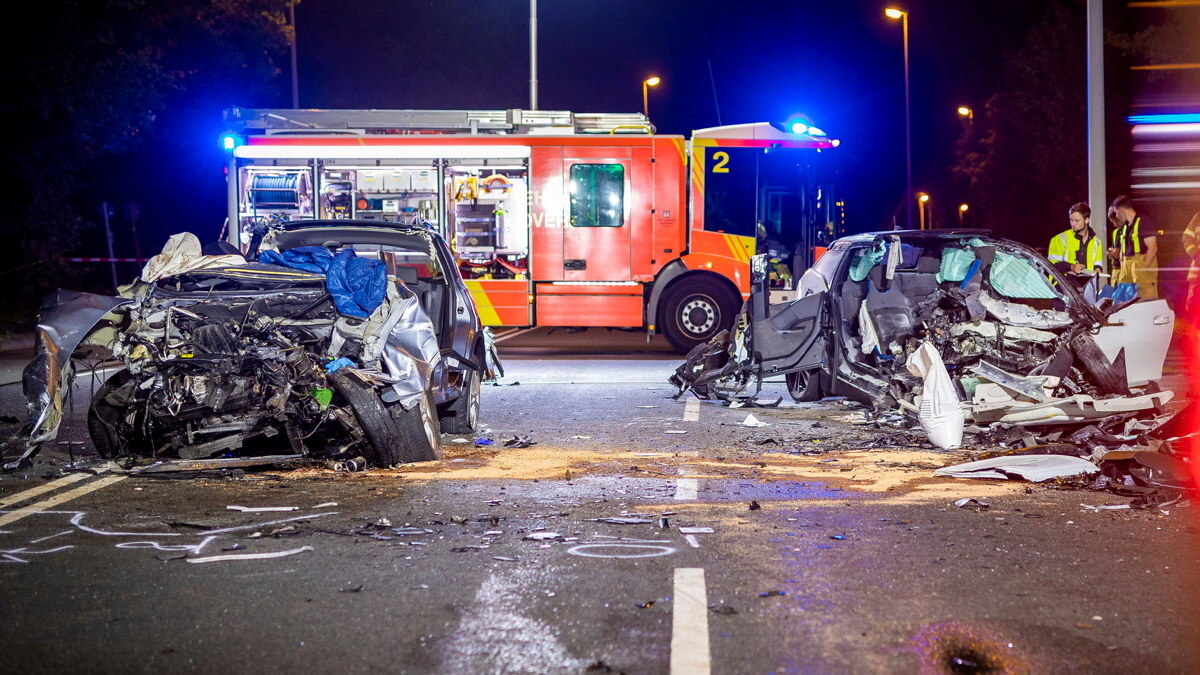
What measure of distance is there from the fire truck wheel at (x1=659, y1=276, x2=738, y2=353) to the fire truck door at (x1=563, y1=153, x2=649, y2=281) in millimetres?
782

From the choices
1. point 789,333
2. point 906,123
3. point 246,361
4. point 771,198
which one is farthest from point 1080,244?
point 906,123

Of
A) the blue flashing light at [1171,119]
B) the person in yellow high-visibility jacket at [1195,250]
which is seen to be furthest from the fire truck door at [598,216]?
the blue flashing light at [1171,119]

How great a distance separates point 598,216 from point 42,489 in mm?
11127

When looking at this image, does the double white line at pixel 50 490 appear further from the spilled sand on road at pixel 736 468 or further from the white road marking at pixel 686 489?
the white road marking at pixel 686 489

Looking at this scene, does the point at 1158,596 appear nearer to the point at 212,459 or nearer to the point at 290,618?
the point at 290,618

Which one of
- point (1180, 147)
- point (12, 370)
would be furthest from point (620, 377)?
point (1180, 147)

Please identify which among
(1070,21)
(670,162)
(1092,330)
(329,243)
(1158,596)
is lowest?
(1158,596)

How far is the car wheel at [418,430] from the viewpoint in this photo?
743cm

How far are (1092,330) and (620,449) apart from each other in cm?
375

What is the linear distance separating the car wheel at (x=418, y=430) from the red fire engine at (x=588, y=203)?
365 inches

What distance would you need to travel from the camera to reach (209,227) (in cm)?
3778

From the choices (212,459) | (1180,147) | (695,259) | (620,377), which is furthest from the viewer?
(1180,147)

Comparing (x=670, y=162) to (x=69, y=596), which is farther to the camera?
(x=670, y=162)

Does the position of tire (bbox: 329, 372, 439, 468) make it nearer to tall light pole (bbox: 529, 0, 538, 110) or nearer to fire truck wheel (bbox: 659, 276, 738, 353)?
fire truck wheel (bbox: 659, 276, 738, 353)
